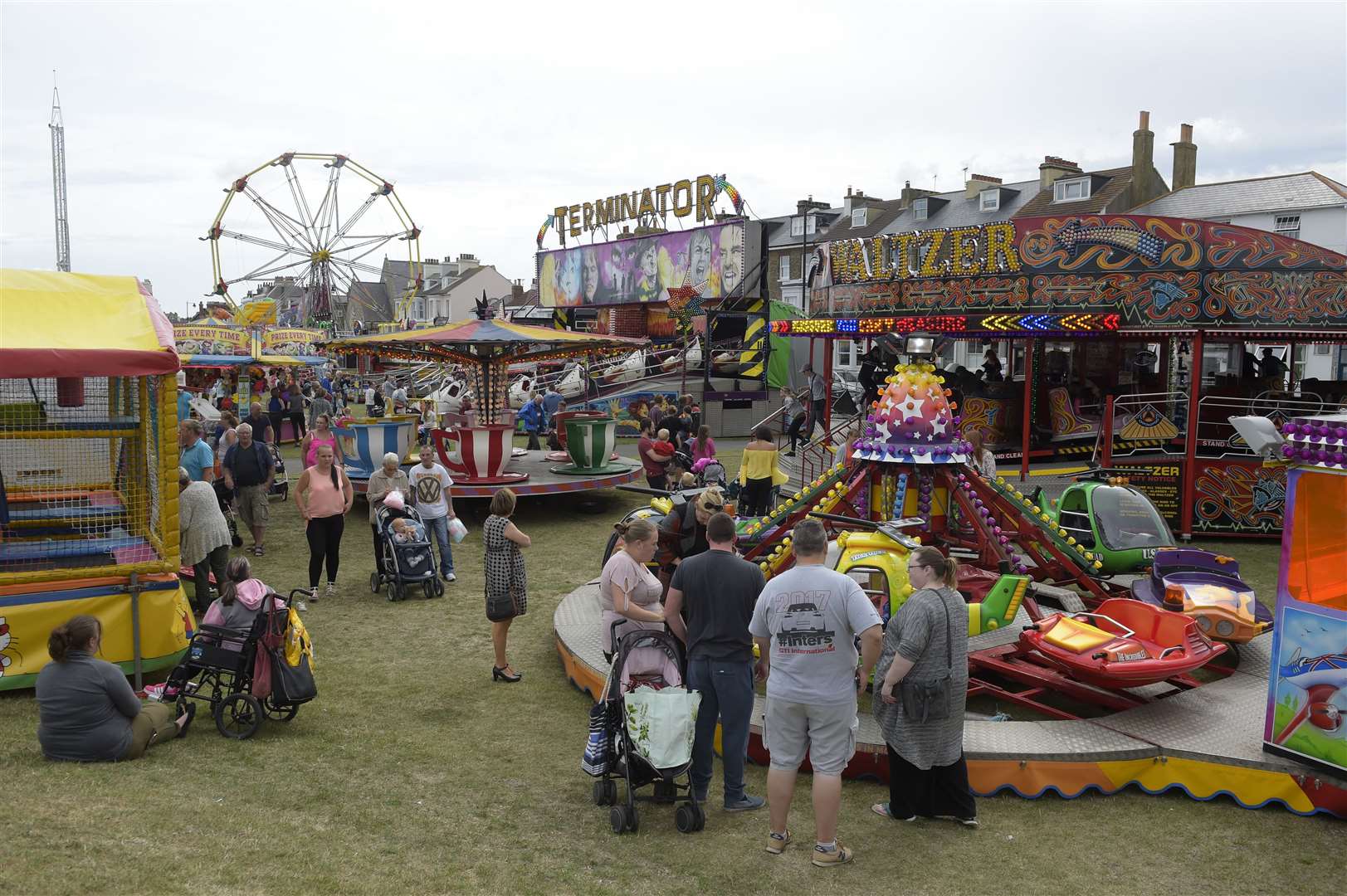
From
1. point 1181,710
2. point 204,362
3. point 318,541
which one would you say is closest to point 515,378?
point 204,362

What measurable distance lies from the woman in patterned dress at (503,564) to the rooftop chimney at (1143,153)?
35205 millimetres

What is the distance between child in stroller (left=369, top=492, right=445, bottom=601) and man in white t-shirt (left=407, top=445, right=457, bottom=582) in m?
0.18

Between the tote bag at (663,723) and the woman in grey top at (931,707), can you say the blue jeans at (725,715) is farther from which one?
the woman in grey top at (931,707)

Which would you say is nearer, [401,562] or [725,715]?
[725,715]

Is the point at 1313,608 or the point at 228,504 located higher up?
the point at 1313,608

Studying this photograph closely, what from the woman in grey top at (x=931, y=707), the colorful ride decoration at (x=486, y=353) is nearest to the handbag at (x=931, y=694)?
the woman in grey top at (x=931, y=707)

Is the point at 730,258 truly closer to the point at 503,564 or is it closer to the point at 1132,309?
the point at 1132,309

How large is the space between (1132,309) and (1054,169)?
2894cm

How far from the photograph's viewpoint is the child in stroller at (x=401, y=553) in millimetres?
10539

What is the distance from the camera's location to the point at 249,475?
11977 millimetres

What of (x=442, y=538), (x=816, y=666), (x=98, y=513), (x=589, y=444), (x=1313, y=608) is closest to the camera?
(x=816, y=666)

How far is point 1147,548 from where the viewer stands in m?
9.30

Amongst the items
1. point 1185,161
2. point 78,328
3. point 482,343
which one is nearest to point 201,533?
point 78,328

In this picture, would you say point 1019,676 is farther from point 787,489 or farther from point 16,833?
point 787,489
